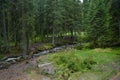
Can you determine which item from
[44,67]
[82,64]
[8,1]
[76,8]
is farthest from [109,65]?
[76,8]

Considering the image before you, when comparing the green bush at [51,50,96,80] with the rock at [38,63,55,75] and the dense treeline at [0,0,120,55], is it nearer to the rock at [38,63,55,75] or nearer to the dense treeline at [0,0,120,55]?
the rock at [38,63,55,75]

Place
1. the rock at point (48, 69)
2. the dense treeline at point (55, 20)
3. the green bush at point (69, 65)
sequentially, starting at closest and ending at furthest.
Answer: the green bush at point (69, 65)
the rock at point (48, 69)
the dense treeline at point (55, 20)

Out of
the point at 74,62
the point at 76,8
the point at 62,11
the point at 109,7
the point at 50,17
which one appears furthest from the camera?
the point at 76,8

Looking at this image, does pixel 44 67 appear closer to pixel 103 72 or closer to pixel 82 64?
pixel 82 64

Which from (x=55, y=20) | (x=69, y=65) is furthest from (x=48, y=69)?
(x=55, y=20)

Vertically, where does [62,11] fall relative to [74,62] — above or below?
above

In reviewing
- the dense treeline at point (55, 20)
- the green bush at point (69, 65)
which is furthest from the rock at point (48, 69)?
the dense treeline at point (55, 20)

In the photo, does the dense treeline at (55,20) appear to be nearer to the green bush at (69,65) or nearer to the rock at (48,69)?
the rock at (48,69)

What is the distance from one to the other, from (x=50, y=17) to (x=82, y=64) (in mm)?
28546

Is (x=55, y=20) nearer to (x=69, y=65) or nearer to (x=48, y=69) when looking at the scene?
(x=48, y=69)

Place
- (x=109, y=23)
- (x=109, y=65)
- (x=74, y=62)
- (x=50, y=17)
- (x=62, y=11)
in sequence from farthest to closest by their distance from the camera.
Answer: (x=62, y=11), (x=50, y=17), (x=109, y=23), (x=109, y=65), (x=74, y=62)

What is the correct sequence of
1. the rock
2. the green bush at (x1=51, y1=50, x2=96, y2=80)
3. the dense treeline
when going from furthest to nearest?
the dense treeline < the rock < the green bush at (x1=51, y1=50, x2=96, y2=80)

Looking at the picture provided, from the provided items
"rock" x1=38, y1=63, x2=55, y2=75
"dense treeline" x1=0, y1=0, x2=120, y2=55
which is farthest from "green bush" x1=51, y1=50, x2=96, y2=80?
"dense treeline" x1=0, y1=0, x2=120, y2=55

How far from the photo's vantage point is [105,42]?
33281 mm
